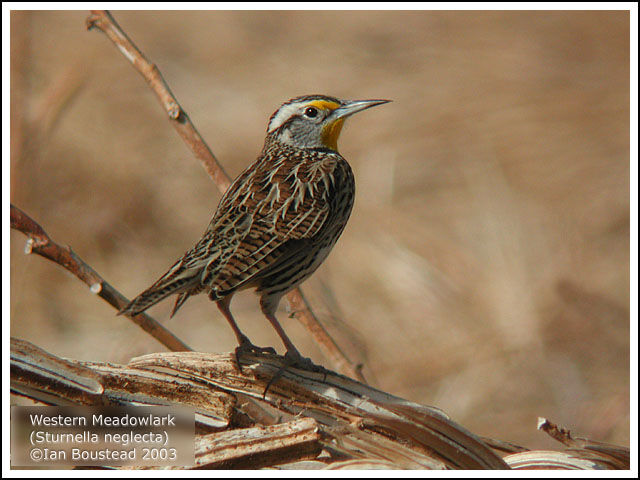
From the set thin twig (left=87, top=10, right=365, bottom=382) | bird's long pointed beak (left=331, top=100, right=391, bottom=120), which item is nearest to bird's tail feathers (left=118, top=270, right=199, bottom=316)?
thin twig (left=87, top=10, right=365, bottom=382)

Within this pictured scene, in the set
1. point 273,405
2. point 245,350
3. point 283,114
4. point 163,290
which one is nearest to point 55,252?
point 163,290

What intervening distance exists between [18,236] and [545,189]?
4.69 metres

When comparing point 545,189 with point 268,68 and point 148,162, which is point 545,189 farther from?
point 148,162

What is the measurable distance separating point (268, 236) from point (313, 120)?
40.7 inches

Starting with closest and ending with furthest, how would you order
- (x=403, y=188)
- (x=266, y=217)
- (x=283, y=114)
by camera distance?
(x=266, y=217) → (x=283, y=114) → (x=403, y=188)

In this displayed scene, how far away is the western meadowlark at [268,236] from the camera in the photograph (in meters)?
2.91

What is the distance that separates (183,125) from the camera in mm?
3266

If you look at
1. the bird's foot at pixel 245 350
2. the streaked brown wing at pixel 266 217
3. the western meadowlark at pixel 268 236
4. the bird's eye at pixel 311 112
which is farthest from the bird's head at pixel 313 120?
the bird's foot at pixel 245 350

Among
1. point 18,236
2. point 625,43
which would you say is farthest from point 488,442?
point 625,43

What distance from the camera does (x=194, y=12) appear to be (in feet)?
30.7

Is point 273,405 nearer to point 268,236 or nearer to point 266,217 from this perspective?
point 268,236

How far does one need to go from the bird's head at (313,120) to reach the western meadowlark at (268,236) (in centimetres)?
15

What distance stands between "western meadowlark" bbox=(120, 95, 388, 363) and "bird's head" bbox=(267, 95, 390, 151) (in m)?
0.15

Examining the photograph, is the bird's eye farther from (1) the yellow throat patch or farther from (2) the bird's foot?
(2) the bird's foot
